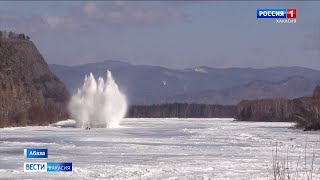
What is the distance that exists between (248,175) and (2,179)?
8.67 m

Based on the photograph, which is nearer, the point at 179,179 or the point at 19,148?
the point at 179,179

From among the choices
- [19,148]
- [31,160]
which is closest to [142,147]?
[19,148]

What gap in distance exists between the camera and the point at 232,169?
82.4ft

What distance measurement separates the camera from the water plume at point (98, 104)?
95.6 meters

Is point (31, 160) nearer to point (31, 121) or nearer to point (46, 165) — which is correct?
point (46, 165)

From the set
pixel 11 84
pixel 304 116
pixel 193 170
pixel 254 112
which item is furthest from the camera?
pixel 254 112

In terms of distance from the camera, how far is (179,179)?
22.2 m

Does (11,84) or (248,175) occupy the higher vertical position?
(11,84)

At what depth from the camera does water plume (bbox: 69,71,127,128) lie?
3765 inches

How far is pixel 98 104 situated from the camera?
99.7 metres

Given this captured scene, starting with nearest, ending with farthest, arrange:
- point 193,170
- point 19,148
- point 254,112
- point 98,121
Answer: point 193,170 < point 19,148 < point 98,121 < point 254,112

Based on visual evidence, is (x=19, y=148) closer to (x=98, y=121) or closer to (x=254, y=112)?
(x=98, y=121)

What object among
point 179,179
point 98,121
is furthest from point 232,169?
point 98,121

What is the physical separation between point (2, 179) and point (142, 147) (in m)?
16.9
